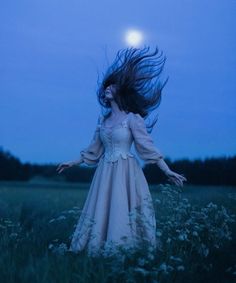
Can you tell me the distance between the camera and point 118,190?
16.8 feet

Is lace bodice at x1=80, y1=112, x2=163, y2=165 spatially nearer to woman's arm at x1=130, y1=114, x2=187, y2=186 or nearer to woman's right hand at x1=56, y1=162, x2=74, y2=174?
woman's arm at x1=130, y1=114, x2=187, y2=186

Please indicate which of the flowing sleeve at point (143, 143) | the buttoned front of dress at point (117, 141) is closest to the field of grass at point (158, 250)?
the flowing sleeve at point (143, 143)

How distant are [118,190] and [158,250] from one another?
32.1 inches

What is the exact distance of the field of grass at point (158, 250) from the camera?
12.8 ft

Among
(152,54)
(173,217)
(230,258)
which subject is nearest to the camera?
(173,217)

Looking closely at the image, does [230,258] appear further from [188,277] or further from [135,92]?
[135,92]

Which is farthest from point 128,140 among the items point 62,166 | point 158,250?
point 158,250

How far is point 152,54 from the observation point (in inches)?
220

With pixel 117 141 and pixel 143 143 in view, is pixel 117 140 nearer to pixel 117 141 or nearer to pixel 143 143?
pixel 117 141

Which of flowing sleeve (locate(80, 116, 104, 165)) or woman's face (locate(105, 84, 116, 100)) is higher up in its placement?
woman's face (locate(105, 84, 116, 100))

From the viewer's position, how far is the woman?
5047 millimetres

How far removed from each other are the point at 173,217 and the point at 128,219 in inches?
18.2

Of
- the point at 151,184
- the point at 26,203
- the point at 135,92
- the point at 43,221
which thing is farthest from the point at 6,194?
the point at 135,92

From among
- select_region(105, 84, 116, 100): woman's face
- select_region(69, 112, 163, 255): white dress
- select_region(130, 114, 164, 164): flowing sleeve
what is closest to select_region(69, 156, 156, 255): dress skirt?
select_region(69, 112, 163, 255): white dress
